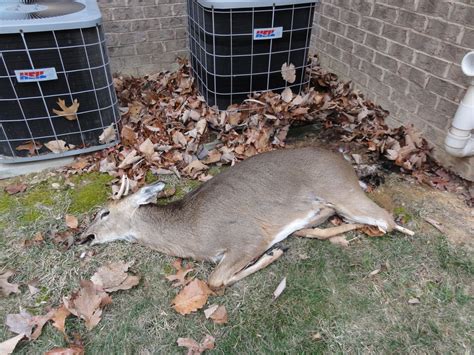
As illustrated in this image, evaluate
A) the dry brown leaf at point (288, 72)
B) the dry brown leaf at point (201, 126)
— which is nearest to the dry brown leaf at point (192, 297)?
the dry brown leaf at point (201, 126)

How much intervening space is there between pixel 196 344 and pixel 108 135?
257cm

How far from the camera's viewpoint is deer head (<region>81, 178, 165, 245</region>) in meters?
3.20

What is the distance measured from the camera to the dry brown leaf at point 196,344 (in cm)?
240

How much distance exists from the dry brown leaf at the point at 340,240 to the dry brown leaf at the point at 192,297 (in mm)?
1065

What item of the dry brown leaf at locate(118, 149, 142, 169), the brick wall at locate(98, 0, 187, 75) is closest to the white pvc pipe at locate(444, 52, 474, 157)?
the dry brown leaf at locate(118, 149, 142, 169)

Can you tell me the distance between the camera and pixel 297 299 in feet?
8.85

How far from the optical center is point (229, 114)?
4.45 metres

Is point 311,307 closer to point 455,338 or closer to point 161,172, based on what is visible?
point 455,338

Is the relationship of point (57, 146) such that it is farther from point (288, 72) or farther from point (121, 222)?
point (288, 72)

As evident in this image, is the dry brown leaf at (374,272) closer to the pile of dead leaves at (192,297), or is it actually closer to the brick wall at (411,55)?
the pile of dead leaves at (192,297)

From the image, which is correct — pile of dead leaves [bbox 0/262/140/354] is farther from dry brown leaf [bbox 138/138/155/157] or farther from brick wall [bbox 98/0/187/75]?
brick wall [bbox 98/0/187/75]

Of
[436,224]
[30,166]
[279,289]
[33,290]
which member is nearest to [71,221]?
[33,290]

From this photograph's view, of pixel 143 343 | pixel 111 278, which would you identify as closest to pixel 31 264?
pixel 111 278

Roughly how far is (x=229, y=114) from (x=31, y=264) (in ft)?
8.15
